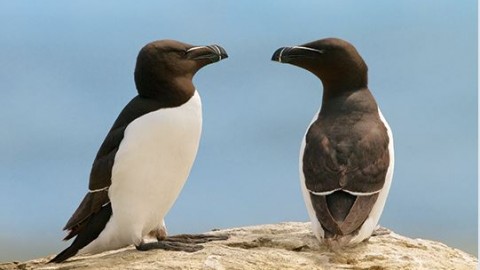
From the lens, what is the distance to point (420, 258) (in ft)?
20.3

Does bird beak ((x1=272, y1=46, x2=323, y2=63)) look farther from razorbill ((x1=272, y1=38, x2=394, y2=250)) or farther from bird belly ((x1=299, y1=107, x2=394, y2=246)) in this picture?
bird belly ((x1=299, y1=107, x2=394, y2=246))

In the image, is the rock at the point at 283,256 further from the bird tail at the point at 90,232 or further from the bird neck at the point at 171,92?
the bird neck at the point at 171,92

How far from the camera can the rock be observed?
5734mm

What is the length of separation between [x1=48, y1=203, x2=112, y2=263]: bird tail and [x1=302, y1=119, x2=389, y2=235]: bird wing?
1355 millimetres

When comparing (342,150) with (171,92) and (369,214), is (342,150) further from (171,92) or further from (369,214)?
(171,92)

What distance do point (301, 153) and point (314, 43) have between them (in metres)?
0.80

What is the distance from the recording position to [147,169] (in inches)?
237

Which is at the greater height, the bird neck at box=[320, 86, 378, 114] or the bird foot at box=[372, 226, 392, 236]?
the bird neck at box=[320, 86, 378, 114]

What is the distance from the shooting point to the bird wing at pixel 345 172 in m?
5.85

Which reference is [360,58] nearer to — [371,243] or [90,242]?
[371,243]

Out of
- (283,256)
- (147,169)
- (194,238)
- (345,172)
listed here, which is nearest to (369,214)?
(345,172)

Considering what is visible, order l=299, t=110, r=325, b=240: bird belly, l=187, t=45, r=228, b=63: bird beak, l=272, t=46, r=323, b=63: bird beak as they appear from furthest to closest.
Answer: l=272, t=46, r=323, b=63: bird beak, l=187, t=45, r=228, b=63: bird beak, l=299, t=110, r=325, b=240: bird belly

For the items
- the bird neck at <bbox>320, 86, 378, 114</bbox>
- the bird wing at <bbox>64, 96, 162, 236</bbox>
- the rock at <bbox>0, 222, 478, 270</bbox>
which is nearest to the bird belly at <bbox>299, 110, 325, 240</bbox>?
the rock at <bbox>0, 222, 478, 270</bbox>

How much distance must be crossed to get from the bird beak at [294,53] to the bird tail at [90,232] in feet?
5.17
